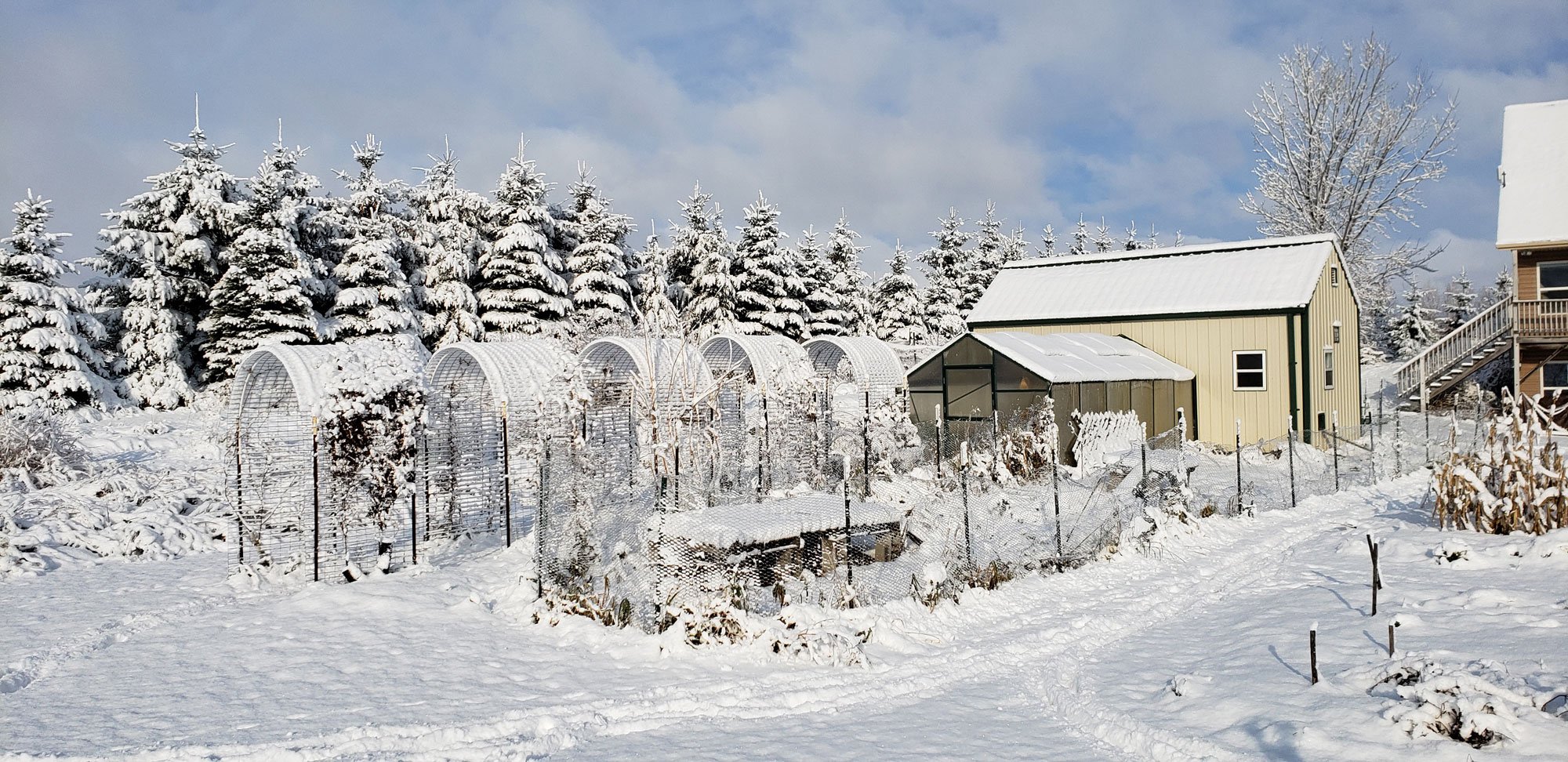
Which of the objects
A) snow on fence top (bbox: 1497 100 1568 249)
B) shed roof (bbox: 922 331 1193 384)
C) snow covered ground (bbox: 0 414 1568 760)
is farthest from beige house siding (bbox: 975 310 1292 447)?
snow covered ground (bbox: 0 414 1568 760)

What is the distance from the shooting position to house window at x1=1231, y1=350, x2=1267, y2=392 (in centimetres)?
2105

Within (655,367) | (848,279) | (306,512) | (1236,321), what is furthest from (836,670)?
(848,279)

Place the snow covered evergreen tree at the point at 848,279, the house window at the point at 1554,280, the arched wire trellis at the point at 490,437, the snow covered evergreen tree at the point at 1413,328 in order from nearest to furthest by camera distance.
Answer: the arched wire trellis at the point at 490,437 < the house window at the point at 1554,280 < the snow covered evergreen tree at the point at 848,279 < the snow covered evergreen tree at the point at 1413,328

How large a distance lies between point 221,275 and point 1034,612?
1037 inches

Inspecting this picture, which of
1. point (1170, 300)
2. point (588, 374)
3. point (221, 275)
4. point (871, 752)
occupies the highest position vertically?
point (221, 275)

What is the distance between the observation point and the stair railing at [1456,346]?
24781 mm

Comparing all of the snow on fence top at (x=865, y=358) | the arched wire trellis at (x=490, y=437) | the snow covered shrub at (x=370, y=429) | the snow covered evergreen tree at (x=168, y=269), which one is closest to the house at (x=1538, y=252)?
the snow on fence top at (x=865, y=358)

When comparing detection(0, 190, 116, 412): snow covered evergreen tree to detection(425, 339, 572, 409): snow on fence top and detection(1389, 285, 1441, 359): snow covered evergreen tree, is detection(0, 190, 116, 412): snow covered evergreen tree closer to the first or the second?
detection(425, 339, 572, 409): snow on fence top

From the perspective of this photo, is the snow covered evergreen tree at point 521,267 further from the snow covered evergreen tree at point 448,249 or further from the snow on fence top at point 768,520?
the snow on fence top at point 768,520

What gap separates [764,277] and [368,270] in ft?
45.3

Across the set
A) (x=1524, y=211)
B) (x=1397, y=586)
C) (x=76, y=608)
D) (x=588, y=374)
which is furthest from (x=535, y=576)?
(x=1524, y=211)

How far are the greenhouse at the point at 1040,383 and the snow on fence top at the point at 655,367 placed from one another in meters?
4.91

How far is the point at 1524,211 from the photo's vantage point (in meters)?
24.6

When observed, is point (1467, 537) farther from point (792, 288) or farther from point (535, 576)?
point (792, 288)
